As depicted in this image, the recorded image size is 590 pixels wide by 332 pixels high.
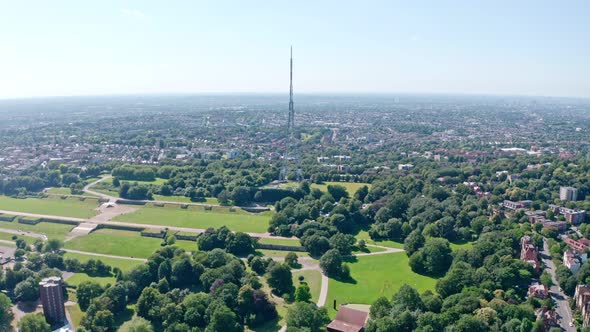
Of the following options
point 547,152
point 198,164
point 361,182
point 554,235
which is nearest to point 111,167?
point 198,164

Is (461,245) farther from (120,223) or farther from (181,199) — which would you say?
(120,223)

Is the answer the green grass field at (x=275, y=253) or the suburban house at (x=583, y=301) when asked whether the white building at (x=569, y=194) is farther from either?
the green grass field at (x=275, y=253)

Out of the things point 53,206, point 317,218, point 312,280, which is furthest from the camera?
point 53,206

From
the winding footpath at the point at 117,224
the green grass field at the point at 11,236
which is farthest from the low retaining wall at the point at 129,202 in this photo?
the green grass field at the point at 11,236

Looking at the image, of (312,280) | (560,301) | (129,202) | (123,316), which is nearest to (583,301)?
(560,301)

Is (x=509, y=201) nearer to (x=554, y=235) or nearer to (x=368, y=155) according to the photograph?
(x=554, y=235)

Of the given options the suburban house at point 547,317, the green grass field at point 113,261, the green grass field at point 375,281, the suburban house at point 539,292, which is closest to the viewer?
the suburban house at point 547,317
